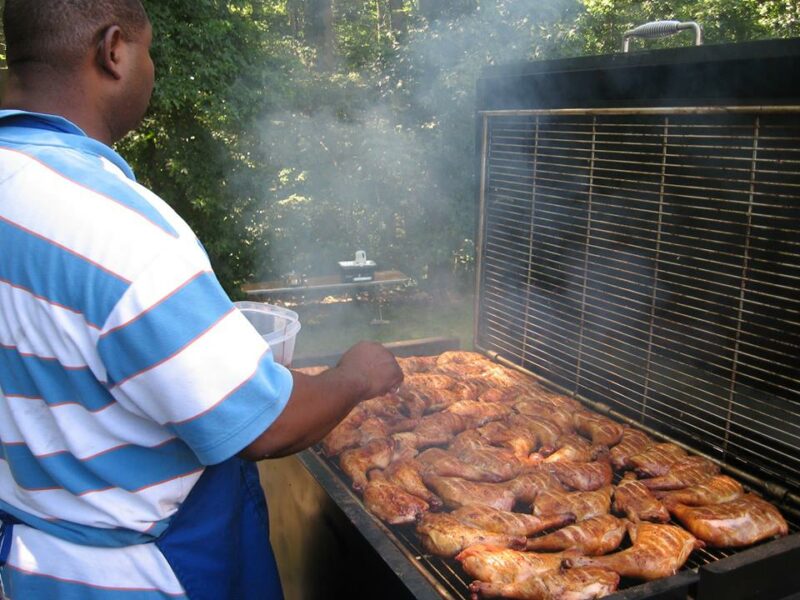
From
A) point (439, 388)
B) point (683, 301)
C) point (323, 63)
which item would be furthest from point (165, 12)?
point (683, 301)

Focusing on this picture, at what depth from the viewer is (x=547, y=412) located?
11.6 feet

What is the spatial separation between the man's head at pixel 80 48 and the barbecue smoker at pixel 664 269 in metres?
1.63

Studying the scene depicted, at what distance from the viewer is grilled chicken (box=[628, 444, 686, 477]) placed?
295 centimetres

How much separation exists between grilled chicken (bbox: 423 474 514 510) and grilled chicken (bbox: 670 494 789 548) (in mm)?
686

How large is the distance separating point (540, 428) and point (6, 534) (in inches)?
89.2

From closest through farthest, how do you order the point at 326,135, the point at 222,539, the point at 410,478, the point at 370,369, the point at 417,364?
the point at 222,539 → the point at 370,369 → the point at 410,478 → the point at 417,364 → the point at 326,135

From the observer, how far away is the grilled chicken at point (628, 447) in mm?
3072

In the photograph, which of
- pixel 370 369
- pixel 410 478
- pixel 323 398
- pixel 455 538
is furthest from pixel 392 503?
pixel 323 398

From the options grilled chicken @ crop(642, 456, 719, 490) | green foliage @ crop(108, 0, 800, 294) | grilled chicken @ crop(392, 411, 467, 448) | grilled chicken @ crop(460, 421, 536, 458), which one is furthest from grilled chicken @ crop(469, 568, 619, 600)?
green foliage @ crop(108, 0, 800, 294)

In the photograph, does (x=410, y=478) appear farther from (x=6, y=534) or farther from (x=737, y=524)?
(x=6, y=534)

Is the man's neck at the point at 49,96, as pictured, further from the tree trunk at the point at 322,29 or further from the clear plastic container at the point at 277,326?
the tree trunk at the point at 322,29

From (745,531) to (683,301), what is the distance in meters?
0.97

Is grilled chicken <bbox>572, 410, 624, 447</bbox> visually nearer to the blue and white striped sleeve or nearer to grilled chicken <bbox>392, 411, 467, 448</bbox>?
grilled chicken <bbox>392, 411, 467, 448</bbox>

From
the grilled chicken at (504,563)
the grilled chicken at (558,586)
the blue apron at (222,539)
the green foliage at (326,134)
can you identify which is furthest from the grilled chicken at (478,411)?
the green foliage at (326,134)
